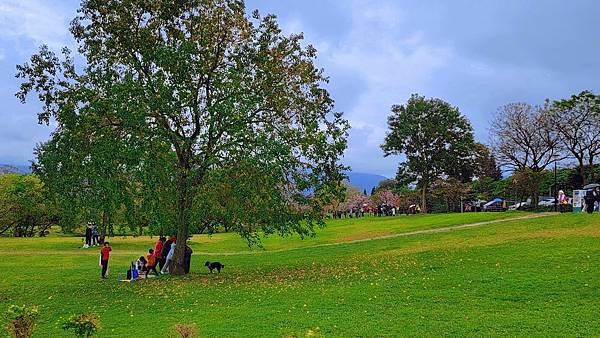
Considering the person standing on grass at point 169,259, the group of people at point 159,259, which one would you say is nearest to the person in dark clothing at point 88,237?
the group of people at point 159,259

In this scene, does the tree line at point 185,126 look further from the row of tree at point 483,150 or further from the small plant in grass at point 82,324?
the row of tree at point 483,150

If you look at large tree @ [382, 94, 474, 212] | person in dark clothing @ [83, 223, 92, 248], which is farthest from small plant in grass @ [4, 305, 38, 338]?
large tree @ [382, 94, 474, 212]

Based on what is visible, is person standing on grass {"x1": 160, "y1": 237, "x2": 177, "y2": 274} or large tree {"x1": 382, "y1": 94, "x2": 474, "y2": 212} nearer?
person standing on grass {"x1": 160, "y1": 237, "x2": 177, "y2": 274}

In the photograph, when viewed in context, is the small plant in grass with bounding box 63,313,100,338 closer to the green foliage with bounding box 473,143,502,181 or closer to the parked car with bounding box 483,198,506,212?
the parked car with bounding box 483,198,506,212

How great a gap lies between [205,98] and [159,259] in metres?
6.79

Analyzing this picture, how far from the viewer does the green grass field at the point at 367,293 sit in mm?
10852

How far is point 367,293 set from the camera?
14609mm

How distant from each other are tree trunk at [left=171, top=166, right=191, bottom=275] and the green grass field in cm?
111

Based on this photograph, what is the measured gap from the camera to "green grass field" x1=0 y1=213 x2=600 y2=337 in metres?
10.9

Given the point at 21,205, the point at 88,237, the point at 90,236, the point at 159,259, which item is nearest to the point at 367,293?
the point at 159,259

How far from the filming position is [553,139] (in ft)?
171

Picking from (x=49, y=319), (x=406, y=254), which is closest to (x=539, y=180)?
(x=406, y=254)

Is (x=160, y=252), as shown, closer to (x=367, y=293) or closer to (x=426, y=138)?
(x=367, y=293)

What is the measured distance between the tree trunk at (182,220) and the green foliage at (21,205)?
38.9 m
